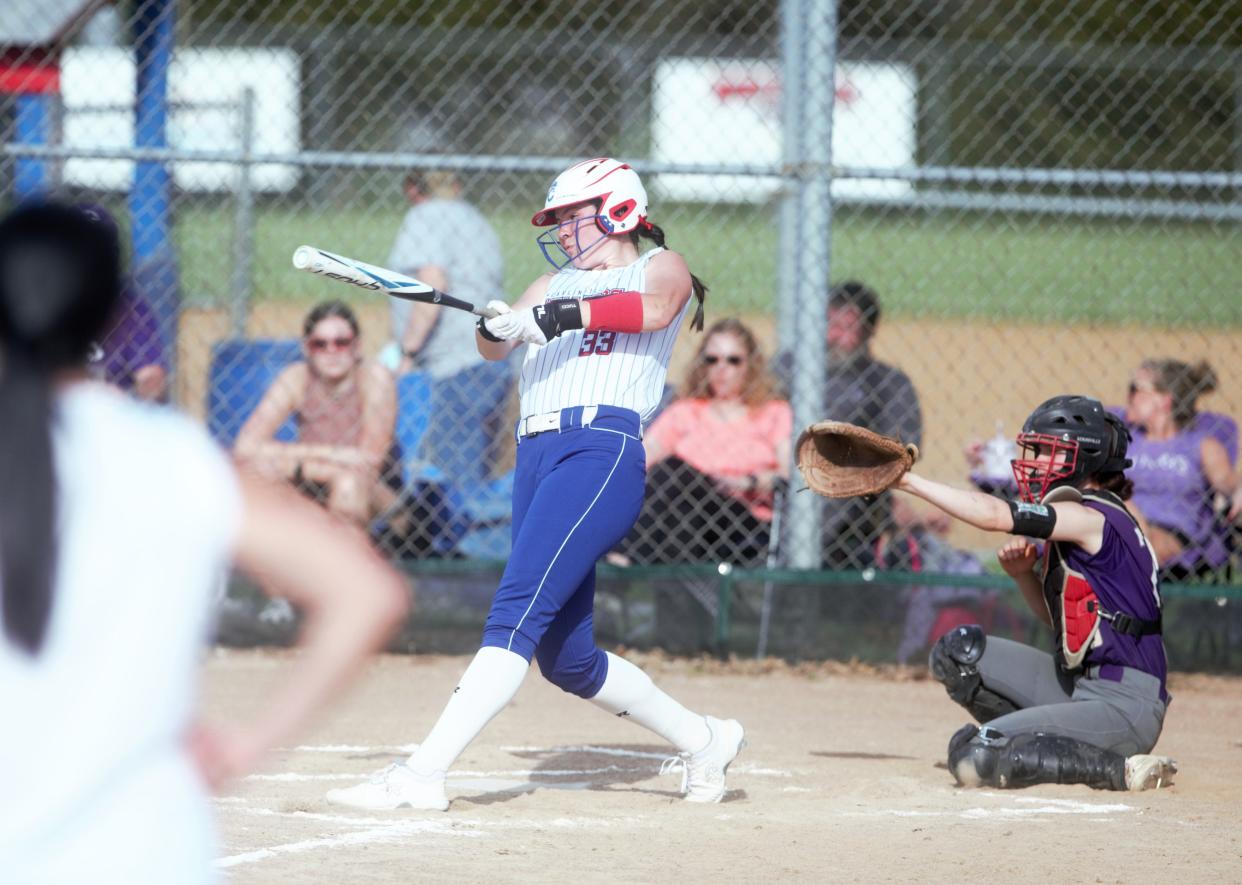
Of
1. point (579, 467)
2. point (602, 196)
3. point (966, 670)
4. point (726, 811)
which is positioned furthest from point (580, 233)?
point (966, 670)

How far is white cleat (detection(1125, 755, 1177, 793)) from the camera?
183 inches

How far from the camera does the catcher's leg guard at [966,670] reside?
4.88 m

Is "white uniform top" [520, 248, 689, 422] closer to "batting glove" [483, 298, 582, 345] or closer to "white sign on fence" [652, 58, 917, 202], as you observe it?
"batting glove" [483, 298, 582, 345]


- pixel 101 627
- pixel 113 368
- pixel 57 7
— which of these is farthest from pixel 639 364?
pixel 57 7

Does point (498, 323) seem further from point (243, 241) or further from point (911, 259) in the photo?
point (911, 259)

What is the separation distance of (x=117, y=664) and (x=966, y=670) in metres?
3.65

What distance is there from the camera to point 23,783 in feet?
5.16

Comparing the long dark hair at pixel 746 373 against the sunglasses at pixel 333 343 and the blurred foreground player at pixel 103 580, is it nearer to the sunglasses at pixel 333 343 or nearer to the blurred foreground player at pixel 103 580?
the sunglasses at pixel 333 343

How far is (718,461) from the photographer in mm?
7129

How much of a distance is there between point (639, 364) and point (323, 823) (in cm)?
144

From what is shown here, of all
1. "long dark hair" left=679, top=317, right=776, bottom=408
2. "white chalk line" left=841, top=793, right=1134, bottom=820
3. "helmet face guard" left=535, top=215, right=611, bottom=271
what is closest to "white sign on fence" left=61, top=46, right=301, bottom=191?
"long dark hair" left=679, top=317, right=776, bottom=408

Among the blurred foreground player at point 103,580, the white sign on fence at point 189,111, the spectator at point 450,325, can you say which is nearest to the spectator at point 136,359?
the spectator at point 450,325

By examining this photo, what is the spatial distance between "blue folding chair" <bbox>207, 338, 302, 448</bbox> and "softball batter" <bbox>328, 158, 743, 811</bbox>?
330cm

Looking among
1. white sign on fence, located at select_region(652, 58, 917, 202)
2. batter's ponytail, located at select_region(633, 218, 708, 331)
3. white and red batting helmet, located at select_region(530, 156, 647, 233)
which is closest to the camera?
white and red batting helmet, located at select_region(530, 156, 647, 233)
